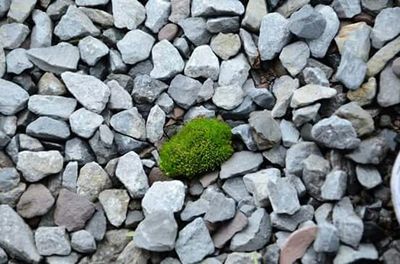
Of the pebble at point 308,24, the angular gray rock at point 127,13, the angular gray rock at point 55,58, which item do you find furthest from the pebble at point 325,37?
the angular gray rock at point 55,58

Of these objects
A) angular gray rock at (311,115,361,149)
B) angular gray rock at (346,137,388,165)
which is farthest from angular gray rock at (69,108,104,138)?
angular gray rock at (346,137,388,165)

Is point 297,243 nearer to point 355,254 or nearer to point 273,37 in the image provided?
point 355,254

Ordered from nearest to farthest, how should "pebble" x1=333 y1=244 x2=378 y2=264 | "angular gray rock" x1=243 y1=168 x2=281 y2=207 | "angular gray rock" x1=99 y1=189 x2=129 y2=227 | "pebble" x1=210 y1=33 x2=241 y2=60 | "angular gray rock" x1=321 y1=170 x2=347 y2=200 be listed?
"pebble" x1=333 y1=244 x2=378 y2=264
"angular gray rock" x1=321 y1=170 x2=347 y2=200
"angular gray rock" x1=243 y1=168 x2=281 y2=207
"angular gray rock" x1=99 y1=189 x2=129 y2=227
"pebble" x1=210 y1=33 x2=241 y2=60

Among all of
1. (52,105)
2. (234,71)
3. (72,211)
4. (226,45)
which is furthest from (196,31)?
(72,211)

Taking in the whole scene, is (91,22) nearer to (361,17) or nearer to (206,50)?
(206,50)

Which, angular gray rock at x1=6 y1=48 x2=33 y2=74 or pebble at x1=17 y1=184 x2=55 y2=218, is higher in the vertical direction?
angular gray rock at x1=6 y1=48 x2=33 y2=74

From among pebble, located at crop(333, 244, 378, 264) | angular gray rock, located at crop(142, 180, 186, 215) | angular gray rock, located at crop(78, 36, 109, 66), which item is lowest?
angular gray rock, located at crop(142, 180, 186, 215)

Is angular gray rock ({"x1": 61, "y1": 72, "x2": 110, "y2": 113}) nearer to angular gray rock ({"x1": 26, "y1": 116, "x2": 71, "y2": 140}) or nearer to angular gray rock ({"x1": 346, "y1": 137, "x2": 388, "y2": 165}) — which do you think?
angular gray rock ({"x1": 26, "y1": 116, "x2": 71, "y2": 140})
